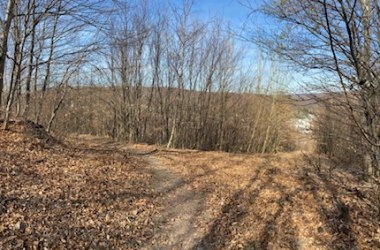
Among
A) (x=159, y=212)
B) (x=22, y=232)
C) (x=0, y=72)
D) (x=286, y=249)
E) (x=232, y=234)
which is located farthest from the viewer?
(x=0, y=72)

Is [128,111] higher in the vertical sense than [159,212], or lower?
higher

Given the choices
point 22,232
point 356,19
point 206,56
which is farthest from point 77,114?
point 356,19

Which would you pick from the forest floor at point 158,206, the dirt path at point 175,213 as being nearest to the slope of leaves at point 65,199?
the forest floor at point 158,206

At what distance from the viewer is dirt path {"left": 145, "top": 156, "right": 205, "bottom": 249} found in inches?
192

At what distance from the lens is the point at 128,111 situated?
16.8m

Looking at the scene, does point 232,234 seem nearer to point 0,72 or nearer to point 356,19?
point 356,19

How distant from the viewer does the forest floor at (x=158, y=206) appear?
4.50 m

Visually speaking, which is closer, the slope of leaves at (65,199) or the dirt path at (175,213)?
the slope of leaves at (65,199)

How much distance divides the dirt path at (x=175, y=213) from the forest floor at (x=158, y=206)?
0.05 feet

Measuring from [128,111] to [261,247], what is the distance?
12663 mm

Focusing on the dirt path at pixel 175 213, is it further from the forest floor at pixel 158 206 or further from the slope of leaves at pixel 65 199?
the slope of leaves at pixel 65 199

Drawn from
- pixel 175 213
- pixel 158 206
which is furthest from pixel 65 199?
pixel 175 213

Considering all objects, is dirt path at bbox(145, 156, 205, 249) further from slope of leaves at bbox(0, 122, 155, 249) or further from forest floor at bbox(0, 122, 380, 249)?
slope of leaves at bbox(0, 122, 155, 249)

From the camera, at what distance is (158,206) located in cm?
607
